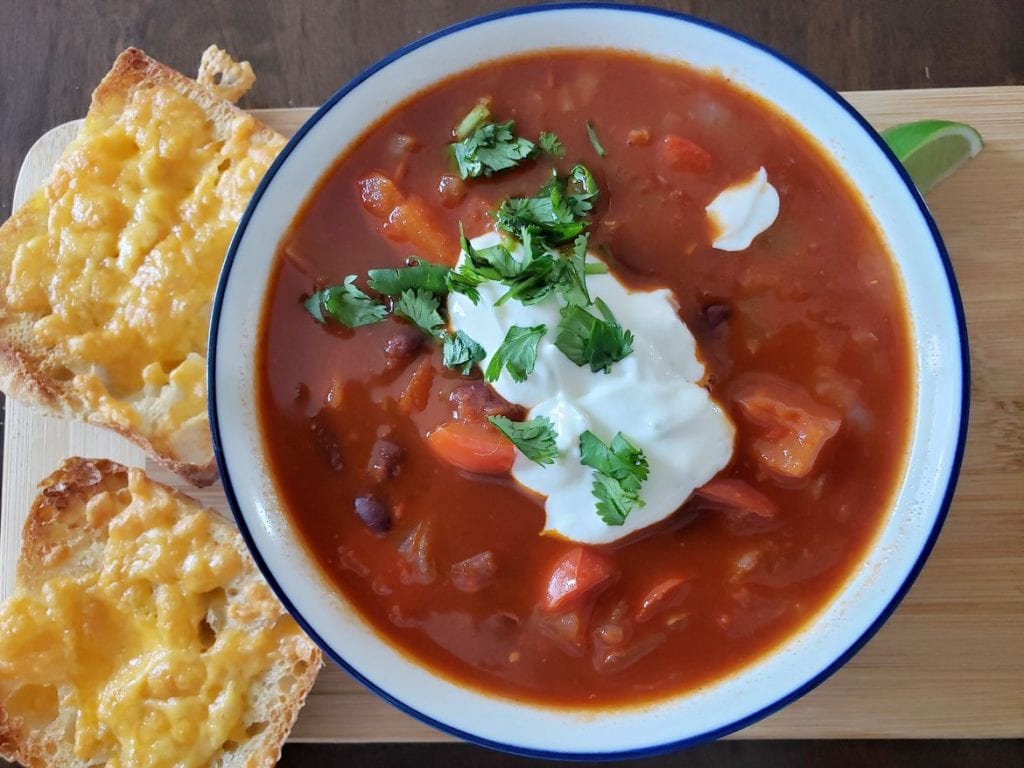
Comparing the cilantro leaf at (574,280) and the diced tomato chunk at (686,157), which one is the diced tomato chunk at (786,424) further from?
the diced tomato chunk at (686,157)

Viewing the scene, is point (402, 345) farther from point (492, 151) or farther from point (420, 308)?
point (492, 151)

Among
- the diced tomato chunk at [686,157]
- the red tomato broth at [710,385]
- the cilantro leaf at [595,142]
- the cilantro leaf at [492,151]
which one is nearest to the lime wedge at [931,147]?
the red tomato broth at [710,385]

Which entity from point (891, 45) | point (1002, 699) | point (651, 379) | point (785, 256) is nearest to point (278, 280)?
point (651, 379)

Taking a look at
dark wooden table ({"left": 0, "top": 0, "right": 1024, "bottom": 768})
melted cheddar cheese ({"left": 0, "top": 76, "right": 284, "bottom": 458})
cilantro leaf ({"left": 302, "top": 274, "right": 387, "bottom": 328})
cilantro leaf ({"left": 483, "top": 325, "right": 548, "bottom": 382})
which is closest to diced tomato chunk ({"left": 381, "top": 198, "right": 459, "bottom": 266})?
cilantro leaf ({"left": 302, "top": 274, "right": 387, "bottom": 328})

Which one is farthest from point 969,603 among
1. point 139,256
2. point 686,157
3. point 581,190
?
point 139,256

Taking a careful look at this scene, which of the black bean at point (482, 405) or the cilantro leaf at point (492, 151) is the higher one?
the cilantro leaf at point (492, 151)

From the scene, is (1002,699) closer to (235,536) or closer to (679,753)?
(679,753)

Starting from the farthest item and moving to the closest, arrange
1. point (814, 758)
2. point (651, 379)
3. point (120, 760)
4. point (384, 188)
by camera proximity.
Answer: point (814, 758) < point (120, 760) < point (384, 188) < point (651, 379)
